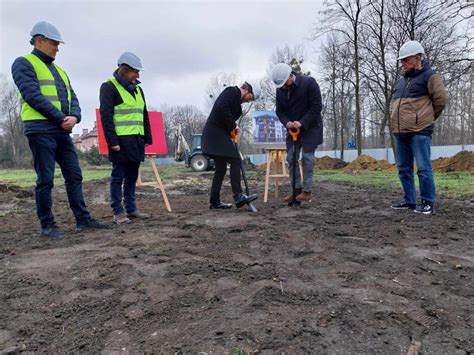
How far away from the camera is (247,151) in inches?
1866

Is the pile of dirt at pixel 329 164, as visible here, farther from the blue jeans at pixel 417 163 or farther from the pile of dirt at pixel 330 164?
the blue jeans at pixel 417 163

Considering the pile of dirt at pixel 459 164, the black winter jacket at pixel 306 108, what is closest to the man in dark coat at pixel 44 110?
the black winter jacket at pixel 306 108

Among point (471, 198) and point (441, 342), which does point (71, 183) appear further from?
point (471, 198)

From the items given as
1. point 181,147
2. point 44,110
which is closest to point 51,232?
point 44,110

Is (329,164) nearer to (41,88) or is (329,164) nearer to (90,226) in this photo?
(90,226)

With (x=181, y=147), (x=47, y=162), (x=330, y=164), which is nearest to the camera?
(x=47, y=162)

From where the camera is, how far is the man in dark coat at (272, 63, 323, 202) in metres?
4.95

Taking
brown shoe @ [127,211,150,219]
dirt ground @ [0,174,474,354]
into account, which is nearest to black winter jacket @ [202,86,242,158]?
brown shoe @ [127,211,150,219]

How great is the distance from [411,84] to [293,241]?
9.22 feet

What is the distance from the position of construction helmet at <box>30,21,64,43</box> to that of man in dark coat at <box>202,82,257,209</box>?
1.99m

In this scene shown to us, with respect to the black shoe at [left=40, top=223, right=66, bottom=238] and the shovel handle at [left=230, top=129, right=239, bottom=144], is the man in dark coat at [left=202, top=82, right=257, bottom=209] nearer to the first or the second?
the shovel handle at [left=230, top=129, right=239, bottom=144]

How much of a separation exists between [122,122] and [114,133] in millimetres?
186

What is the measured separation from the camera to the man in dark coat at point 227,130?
16.0 feet

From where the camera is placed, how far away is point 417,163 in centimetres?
462
